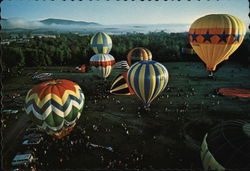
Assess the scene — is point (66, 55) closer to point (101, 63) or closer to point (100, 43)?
point (100, 43)

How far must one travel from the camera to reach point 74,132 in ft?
43.9

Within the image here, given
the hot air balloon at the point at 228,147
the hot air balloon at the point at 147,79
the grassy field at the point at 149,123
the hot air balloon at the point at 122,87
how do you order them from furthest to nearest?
the hot air balloon at the point at 122,87, the hot air balloon at the point at 147,79, the grassy field at the point at 149,123, the hot air balloon at the point at 228,147

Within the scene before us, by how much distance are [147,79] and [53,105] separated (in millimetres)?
7353

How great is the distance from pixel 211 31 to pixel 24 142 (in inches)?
603

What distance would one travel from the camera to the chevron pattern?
34.9ft

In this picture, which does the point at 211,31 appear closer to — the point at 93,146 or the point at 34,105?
the point at 93,146

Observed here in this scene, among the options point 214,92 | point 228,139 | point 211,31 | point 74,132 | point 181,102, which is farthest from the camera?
point 214,92

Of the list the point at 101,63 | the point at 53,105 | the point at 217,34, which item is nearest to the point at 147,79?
the point at 217,34

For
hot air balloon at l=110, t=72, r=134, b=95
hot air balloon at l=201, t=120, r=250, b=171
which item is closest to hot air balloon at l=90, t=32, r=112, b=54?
hot air balloon at l=110, t=72, r=134, b=95

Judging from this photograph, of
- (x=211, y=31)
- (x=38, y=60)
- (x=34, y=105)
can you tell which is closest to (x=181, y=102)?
(x=211, y=31)

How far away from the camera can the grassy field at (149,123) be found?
10781 millimetres

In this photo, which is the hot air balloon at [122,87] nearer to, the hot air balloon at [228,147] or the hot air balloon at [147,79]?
the hot air balloon at [147,79]

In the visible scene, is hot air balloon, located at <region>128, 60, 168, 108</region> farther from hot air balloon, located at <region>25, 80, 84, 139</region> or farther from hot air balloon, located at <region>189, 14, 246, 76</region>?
hot air balloon, located at <region>25, 80, 84, 139</region>

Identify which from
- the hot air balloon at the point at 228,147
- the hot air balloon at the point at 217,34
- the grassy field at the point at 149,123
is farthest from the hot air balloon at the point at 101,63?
the hot air balloon at the point at 228,147
